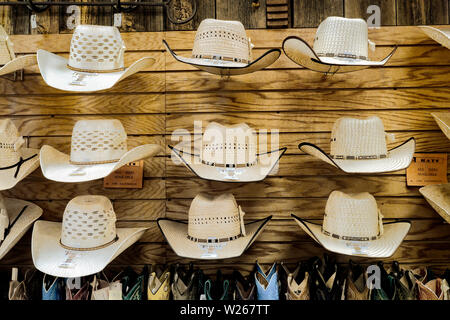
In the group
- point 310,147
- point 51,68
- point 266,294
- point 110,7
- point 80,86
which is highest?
point 110,7

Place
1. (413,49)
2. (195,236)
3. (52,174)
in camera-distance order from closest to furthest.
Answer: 1. (52,174)
2. (195,236)
3. (413,49)

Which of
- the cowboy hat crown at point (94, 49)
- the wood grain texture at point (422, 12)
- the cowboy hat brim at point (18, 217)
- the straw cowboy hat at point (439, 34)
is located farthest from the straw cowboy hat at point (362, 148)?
the cowboy hat brim at point (18, 217)

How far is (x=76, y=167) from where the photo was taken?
1.64 metres

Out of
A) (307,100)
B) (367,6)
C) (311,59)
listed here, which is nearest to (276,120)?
(307,100)

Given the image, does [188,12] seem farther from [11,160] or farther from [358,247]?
[358,247]

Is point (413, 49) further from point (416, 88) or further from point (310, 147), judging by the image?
point (310, 147)

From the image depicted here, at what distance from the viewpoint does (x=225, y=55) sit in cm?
162

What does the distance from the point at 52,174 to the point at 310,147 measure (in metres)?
1.27

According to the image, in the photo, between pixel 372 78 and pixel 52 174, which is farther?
pixel 372 78

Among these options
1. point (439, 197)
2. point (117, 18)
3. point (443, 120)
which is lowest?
point (439, 197)

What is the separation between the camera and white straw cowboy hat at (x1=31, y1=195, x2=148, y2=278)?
155 cm

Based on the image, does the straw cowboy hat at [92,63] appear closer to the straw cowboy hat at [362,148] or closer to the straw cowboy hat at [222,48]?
the straw cowboy hat at [222,48]

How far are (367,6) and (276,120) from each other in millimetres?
886

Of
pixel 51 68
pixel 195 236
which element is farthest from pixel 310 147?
pixel 51 68
